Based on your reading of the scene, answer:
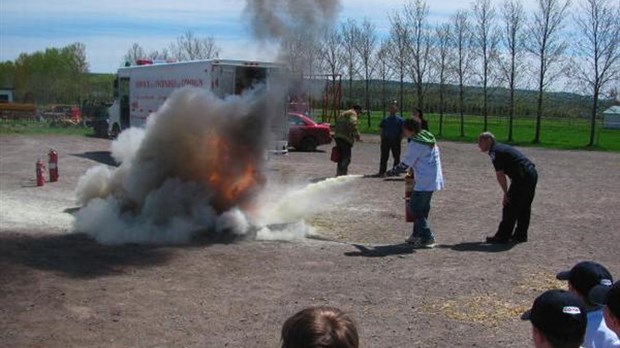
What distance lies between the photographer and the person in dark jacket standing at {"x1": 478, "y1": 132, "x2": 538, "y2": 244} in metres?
9.94

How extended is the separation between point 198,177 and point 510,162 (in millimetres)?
4783

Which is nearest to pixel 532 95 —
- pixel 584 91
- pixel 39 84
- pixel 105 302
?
pixel 584 91

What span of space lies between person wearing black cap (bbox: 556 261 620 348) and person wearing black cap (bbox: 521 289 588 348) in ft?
2.49

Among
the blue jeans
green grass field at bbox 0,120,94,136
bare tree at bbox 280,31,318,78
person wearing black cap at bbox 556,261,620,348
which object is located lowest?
green grass field at bbox 0,120,94,136

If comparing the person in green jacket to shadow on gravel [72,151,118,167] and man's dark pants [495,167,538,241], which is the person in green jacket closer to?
man's dark pants [495,167,538,241]

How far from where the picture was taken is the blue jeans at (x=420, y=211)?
31.7ft

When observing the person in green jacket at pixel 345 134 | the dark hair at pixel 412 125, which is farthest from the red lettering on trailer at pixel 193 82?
the dark hair at pixel 412 125

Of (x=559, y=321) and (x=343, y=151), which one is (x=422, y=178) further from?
(x=343, y=151)

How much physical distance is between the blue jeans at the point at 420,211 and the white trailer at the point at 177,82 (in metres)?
2.92

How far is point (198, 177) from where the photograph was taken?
10.8 m

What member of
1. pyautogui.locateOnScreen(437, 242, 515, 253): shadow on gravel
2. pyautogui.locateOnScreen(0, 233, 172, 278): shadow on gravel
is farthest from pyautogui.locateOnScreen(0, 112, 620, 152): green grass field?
pyautogui.locateOnScreen(0, 233, 172, 278): shadow on gravel

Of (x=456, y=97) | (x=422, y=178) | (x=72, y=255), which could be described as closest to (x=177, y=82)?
(x=72, y=255)

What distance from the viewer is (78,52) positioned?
79.8 metres

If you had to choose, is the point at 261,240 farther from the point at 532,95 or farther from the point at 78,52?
the point at 78,52
